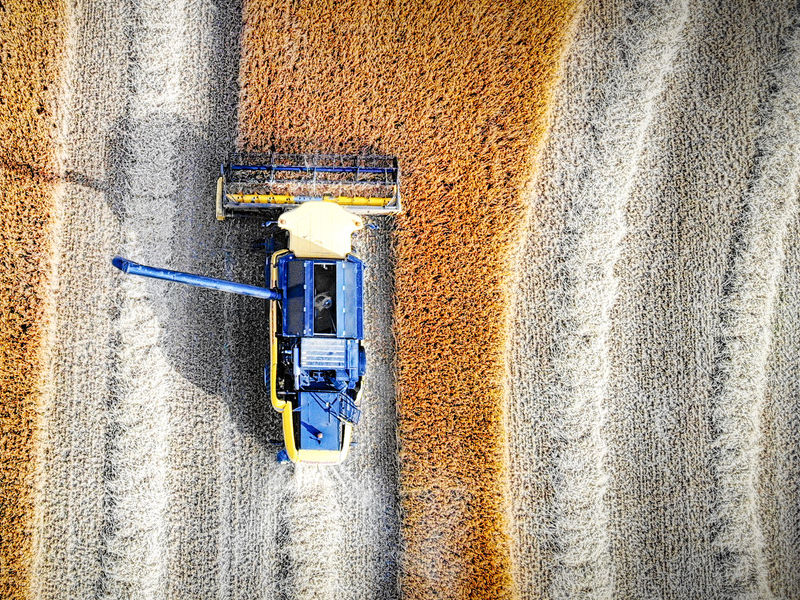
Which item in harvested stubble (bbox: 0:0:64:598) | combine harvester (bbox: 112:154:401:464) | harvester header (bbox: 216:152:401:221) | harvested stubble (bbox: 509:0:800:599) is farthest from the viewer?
harvested stubble (bbox: 509:0:800:599)

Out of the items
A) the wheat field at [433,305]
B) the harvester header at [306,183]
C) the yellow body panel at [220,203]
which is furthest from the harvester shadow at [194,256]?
the harvester header at [306,183]

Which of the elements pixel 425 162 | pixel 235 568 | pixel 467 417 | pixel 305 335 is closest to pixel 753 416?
pixel 467 417

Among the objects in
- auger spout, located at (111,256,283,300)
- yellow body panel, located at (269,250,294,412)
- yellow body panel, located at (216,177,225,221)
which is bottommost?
yellow body panel, located at (269,250,294,412)

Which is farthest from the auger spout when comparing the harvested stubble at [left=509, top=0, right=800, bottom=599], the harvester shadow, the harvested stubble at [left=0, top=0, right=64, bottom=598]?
the harvested stubble at [left=509, top=0, right=800, bottom=599]

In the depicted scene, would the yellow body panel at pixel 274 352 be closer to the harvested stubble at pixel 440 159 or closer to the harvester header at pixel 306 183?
the harvester header at pixel 306 183

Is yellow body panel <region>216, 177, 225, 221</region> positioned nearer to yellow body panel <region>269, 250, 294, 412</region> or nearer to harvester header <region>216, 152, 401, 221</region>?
harvester header <region>216, 152, 401, 221</region>

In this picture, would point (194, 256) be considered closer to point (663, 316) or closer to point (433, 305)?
point (433, 305)

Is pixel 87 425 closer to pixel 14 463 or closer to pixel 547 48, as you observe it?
pixel 14 463

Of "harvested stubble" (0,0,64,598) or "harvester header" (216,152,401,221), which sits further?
"harvester header" (216,152,401,221)
